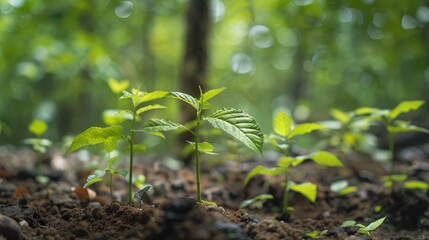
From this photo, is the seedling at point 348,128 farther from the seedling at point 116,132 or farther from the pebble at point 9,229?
the pebble at point 9,229

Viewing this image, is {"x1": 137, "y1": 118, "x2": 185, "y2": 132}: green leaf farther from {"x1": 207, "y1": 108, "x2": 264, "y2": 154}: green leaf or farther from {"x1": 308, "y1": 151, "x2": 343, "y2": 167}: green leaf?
{"x1": 308, "y1": 151, "x2": 343, "y2": 167}: green leaf

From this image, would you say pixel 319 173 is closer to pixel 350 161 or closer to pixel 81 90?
pixel 350 161

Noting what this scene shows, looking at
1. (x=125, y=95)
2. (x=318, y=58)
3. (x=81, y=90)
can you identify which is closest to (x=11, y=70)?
(x=81, y=90)

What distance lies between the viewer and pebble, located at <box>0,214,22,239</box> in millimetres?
1175

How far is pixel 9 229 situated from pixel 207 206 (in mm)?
578

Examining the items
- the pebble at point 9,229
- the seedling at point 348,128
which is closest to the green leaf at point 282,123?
the seedling at point 348,128

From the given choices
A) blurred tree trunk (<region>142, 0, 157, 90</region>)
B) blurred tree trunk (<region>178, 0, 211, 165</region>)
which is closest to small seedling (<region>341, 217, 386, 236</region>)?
blurred tree trunk (<region>178, 0, 211, 165</region>)

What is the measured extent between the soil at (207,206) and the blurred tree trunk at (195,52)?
0.51 meters

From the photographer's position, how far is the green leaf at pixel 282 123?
1.75 metres

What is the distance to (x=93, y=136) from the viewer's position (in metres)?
1.39

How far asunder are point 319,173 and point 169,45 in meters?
5.36

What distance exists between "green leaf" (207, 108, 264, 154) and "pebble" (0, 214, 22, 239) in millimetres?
637

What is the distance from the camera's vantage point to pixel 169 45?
7.58 metres

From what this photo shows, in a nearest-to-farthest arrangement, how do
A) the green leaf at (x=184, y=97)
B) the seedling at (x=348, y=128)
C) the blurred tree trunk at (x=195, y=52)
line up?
the green leaf at (x=184, y=97) → the seedling at (x=348, y=128) → the blurred tree trunk at (x=195, y=52)
